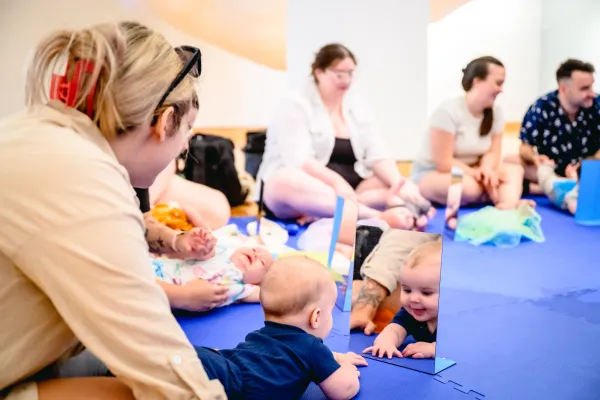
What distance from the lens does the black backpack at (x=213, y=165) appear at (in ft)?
10.4

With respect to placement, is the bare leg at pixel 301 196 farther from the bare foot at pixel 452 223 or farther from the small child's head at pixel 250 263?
the small child's head at pixel 250 263

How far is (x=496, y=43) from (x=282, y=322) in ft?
9.36

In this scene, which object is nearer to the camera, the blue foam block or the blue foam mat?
the blue foam mat

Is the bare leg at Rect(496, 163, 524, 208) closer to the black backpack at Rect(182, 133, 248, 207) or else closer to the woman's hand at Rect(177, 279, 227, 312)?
the black backpack at Rect(182, 133, 248, 207)

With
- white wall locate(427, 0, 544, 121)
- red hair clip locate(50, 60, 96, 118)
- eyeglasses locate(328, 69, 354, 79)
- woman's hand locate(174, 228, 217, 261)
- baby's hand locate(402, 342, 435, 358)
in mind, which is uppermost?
white wall locate(427, 0, 544, 121)

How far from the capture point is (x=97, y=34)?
94cm

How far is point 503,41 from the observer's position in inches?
143

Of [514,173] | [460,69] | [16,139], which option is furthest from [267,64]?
[16,139]

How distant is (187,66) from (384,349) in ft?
2.61

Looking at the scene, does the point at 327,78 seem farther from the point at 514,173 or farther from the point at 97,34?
the point at 97,34

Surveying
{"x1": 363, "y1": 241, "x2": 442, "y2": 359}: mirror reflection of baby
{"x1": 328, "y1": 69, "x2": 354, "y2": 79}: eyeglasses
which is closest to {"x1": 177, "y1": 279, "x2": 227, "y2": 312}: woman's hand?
{"x1": 363, "y1": 241, "x2": 442, "y2": 359}: mirror reflection of baby

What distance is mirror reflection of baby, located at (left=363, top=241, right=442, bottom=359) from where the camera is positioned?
1396 mm

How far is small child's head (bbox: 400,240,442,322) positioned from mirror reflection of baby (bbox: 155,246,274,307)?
583mm

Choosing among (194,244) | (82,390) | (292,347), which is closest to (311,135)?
(194,244)
